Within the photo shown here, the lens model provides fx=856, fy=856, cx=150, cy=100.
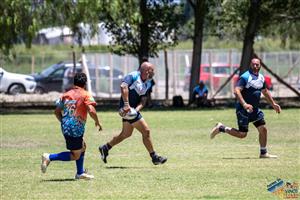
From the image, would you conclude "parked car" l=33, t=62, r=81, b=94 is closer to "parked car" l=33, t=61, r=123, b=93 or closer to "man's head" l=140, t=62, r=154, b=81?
"parked car" l=33, t=61, r=123, b=93

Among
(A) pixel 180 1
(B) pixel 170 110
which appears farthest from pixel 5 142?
(A) pixel 180 1

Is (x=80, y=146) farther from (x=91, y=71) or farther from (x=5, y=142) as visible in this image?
(x=91, y=71)

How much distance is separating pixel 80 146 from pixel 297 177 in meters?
3.48

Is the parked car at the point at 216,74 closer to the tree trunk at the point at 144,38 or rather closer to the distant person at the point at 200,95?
the tree trunk at the point at 144,38

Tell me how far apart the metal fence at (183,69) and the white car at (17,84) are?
2.02 meters

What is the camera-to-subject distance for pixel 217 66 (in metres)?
48.3

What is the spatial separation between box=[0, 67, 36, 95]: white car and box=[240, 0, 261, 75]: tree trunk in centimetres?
1575

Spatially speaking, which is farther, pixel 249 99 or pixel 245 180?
pixel 249 99

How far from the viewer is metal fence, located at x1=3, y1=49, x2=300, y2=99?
46.5 metres

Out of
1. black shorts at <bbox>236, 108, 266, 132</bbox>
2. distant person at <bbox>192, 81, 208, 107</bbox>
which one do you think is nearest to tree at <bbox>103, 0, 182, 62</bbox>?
distant person at <bbox>192, 81, 208, 107</bbox>

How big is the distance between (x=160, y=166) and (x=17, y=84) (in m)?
33.6

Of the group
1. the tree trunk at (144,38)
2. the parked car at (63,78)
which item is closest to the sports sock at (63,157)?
the tree trunk at (144,38)

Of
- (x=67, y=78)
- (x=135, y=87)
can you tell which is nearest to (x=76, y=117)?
(x=135, y=87)

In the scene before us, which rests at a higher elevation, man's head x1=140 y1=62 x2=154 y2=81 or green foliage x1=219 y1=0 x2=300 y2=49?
man's head x1=140 y1=62 x2=154 y2=81
